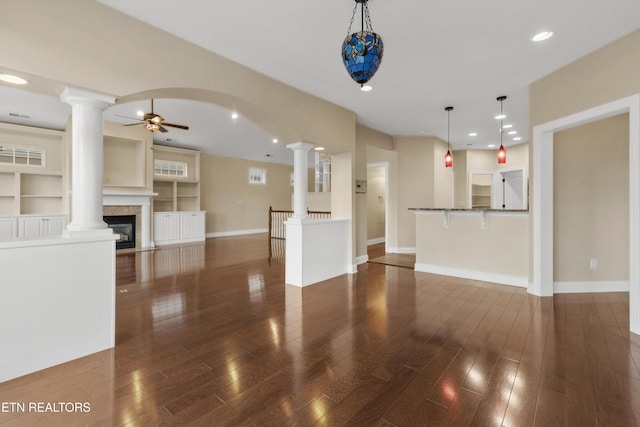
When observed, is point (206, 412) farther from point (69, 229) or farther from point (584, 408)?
point (584, 408)

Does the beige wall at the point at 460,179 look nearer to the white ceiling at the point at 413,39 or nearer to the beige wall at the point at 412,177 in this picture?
the beige wall at the point at 412,177

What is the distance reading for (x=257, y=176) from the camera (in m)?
11.8

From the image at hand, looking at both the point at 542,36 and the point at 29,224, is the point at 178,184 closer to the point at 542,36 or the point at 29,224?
the point at 29,224

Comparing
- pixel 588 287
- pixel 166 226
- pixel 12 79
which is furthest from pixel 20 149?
pixel 588 287

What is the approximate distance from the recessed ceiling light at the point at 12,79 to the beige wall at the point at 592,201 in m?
5.85

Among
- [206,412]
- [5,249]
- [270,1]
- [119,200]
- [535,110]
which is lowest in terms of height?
[206,412]

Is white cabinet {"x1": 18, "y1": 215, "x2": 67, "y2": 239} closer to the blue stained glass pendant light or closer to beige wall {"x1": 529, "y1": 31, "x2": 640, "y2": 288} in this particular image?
the blue stained glass pendant light

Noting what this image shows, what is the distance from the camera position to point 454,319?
3.05 meters

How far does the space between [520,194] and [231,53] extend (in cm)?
858

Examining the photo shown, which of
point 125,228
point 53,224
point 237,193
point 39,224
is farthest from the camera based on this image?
point 237,193

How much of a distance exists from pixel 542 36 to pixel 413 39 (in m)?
1.27

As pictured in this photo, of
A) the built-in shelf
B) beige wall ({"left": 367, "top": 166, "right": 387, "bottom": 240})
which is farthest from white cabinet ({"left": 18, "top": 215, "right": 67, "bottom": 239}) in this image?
beige wall ({"left": 367, "top": 166, "right": 387, "bottom": 240})

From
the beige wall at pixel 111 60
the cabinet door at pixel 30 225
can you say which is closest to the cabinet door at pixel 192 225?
the cabinet door at pixel 30 225

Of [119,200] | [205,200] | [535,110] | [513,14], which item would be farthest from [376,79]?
[205,200]
